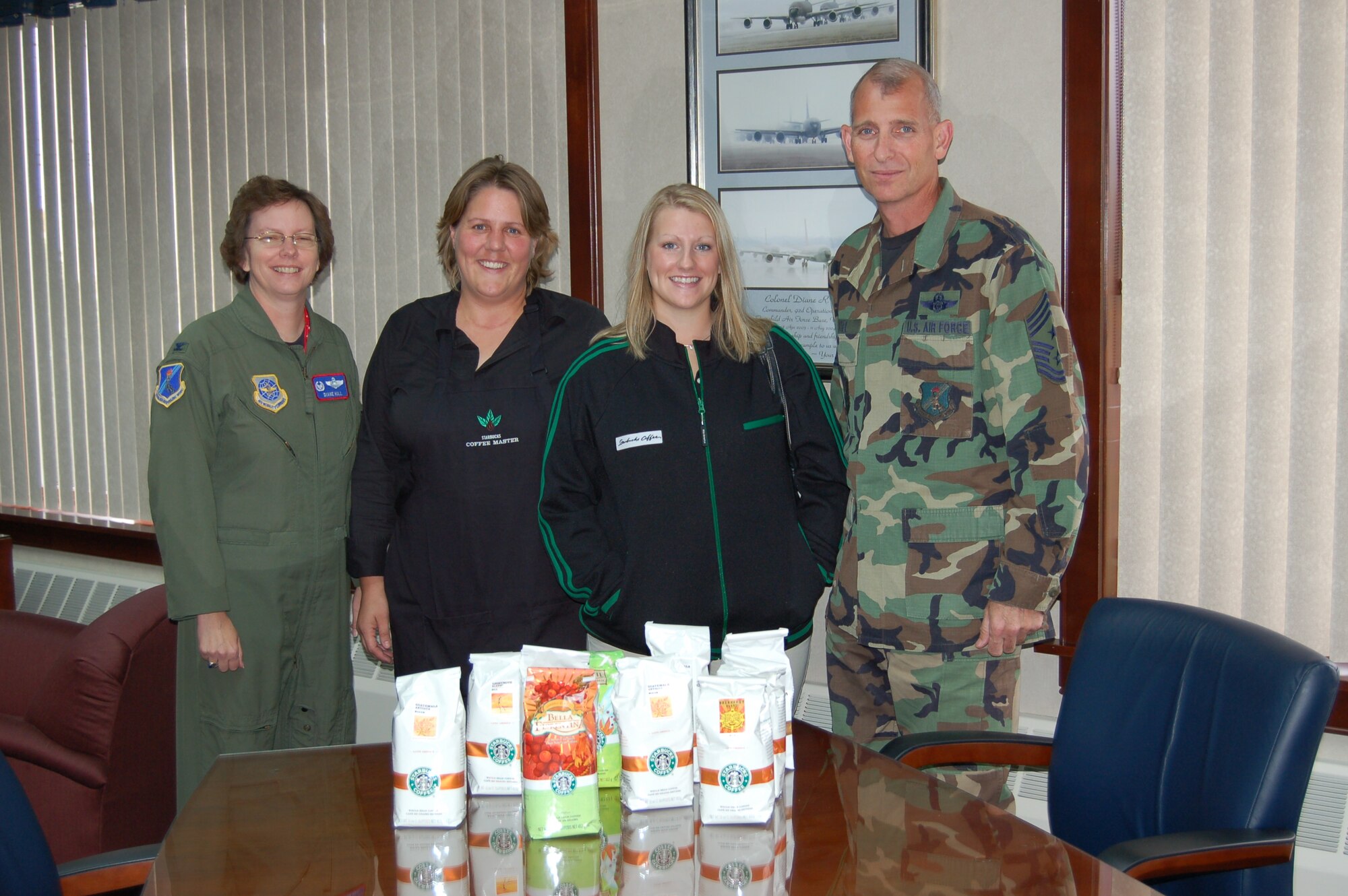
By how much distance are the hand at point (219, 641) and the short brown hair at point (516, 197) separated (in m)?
0.90

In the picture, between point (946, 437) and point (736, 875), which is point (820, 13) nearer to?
point (946, 437)

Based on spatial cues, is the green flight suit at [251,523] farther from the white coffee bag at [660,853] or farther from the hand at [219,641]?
the white coffee bag at [660,853]

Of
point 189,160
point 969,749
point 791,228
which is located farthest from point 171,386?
point 189,160

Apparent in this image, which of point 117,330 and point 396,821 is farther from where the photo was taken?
point 117,330

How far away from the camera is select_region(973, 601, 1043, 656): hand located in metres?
1.94

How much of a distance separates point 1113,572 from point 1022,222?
2.75 feet

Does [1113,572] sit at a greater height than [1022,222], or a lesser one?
lesser

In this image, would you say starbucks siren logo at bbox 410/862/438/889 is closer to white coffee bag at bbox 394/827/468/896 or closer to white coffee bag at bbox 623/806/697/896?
white coffee bag at bbox 394/827/468/896

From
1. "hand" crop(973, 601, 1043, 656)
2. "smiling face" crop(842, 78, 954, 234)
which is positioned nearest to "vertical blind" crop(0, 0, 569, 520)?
"smiling face" crop(842, 78, 954, 234)

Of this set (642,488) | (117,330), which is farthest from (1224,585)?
(117,330)

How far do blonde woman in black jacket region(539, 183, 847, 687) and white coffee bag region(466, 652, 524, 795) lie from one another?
584mm

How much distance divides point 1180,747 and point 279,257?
2.02 metres

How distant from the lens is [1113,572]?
8.08ft

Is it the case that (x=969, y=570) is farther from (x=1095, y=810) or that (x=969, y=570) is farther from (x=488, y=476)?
(x=488, y=476)
